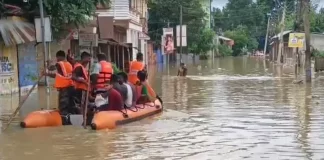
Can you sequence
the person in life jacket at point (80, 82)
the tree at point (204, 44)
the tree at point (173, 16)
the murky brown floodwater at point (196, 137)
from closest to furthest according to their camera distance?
the murky brown floodwater at point (196, 137) < the person in life jacket at point (80, 82) < the tree at point (173, 16) < the tree at point (204, 44)

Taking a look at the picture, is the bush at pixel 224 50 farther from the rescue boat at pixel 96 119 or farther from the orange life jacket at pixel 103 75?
the rescue boat at pixel 96 119

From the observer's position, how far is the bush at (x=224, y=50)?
11169 centimetres

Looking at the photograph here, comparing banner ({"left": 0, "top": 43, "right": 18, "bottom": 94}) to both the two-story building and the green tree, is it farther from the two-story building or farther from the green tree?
the green tree

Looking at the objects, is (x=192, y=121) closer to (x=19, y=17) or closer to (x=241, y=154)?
(x=241, y=154)

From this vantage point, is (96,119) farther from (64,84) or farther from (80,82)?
(64,84)

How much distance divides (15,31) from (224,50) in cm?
9440

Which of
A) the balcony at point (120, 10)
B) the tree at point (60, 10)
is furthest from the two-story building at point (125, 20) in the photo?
the tree at point (60, 10)

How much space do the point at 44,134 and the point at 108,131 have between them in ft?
4.44

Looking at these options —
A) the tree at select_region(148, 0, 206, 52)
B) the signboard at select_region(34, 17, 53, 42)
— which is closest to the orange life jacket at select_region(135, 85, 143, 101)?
the signboard at select_region(34, 17, 53, 42)

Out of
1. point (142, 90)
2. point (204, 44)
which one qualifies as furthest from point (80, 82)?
point (204, 44)

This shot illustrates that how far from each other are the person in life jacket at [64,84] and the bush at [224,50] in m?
97.7

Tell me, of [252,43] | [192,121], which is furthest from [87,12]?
[252,43]

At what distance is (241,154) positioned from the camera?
33.3 ft

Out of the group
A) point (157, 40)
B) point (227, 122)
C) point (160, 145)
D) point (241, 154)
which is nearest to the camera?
point (241, 154)
